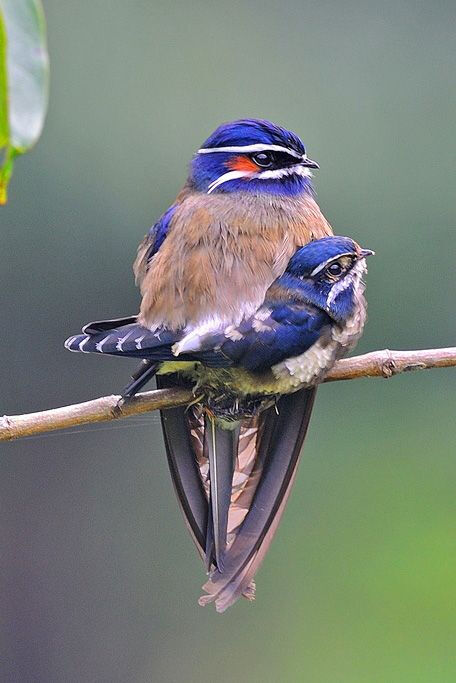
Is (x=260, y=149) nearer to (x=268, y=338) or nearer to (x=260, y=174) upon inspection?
(x=260, y=174)

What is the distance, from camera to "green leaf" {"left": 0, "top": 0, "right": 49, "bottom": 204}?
663 millimetres

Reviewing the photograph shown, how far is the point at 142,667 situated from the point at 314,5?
3184 mm

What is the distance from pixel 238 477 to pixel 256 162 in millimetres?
550

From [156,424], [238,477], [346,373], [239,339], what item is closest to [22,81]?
[239,339]

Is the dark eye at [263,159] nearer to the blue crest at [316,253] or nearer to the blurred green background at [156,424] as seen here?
the blue crest at [316,253]

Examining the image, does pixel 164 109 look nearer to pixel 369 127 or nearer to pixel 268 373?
pixel 369 127

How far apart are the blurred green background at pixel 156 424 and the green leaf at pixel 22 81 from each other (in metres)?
4.01

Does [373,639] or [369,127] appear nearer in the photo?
[373,639]

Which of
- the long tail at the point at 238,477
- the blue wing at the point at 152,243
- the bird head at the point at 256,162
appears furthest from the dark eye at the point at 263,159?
the long tail at the point at 238,477

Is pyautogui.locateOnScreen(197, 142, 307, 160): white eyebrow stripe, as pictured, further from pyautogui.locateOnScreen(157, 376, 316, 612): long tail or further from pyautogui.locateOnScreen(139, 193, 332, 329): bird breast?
pyautogui.locateOnScreen(157, 376, 316, 612): long tail

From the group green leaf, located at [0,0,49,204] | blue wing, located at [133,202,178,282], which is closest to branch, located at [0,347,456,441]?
blue wing, located at [133,202,178,282]

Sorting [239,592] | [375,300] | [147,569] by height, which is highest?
[239,592]

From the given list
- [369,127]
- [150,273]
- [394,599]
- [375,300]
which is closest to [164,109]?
[369,127]

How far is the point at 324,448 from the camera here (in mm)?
5207
